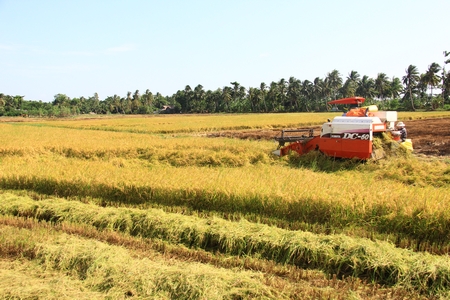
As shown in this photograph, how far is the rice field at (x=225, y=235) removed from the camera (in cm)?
355

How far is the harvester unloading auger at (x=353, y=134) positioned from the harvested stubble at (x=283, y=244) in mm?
4590

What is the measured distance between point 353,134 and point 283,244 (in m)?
5.25

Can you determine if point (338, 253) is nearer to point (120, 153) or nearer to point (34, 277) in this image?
point (34, 277)

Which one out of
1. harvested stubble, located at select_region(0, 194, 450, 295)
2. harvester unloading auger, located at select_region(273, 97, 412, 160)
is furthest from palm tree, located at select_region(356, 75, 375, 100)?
harvested stubble, located at select_region(0, 194, 450, 295)

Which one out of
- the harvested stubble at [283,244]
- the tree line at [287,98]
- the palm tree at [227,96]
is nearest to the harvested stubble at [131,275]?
the harvested stubble at [283,244]

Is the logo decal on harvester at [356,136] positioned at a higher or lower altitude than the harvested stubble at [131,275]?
higher

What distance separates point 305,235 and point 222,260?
121 cm

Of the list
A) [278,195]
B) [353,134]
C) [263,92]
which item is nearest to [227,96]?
[263,92]

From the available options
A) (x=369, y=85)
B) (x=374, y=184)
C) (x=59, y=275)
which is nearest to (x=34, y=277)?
(x=59, y=275)

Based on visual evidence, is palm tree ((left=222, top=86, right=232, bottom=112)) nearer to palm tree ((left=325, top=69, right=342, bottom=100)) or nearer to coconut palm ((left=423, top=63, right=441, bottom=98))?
palm tree ((left=325, top=69, right=342, bottom=100))

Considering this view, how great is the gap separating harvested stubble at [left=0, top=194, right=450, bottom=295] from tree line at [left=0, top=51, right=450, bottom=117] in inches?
2646

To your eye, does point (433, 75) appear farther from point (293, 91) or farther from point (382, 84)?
point (293, 91)

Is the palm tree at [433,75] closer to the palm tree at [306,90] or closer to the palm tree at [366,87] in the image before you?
the palm tree at [366,87]

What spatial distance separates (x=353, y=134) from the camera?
28.2 ft
